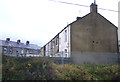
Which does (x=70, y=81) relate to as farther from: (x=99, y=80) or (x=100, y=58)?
(x=100, y=58)

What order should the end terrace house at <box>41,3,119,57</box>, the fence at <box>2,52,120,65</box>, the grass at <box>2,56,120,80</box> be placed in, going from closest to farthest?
the grass at <box>2,56,120,80</box>
the fence at <box>2,52,120,65</box>
the end terrace house at <box>41,3,119,57</box>

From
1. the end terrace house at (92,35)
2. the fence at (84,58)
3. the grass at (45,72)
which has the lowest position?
the grass at (45,72)

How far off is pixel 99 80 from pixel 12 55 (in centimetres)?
920

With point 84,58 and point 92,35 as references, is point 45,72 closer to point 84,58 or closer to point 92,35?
point 84,58

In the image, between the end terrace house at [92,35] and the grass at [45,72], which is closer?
the grass at [45,72]

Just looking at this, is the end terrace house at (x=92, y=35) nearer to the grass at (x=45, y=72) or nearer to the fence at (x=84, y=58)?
the fence at (x=84, y=58)

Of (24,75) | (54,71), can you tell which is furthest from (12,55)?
(54,71)

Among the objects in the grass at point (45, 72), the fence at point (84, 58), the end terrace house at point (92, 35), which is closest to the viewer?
the grass at point (45, 72)

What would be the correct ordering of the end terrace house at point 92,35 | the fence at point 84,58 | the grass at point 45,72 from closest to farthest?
the grass at point 45,72 → the fence at point 84,58 → the end terrace house at point 92,35

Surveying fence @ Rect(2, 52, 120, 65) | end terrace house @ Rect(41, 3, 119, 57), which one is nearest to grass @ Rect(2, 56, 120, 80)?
fence @ Rect(2, 52, 120, 65)

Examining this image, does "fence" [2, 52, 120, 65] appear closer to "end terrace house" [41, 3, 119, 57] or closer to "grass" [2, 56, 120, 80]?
"end terrace house" [41, 3, 119, 57]

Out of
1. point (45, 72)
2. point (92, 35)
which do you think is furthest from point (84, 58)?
point (45, 72)

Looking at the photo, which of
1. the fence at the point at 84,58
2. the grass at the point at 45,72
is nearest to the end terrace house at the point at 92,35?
the fence at the point at 84,58

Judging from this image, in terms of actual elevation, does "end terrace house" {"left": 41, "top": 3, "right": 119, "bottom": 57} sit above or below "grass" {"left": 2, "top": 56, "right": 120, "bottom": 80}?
above
